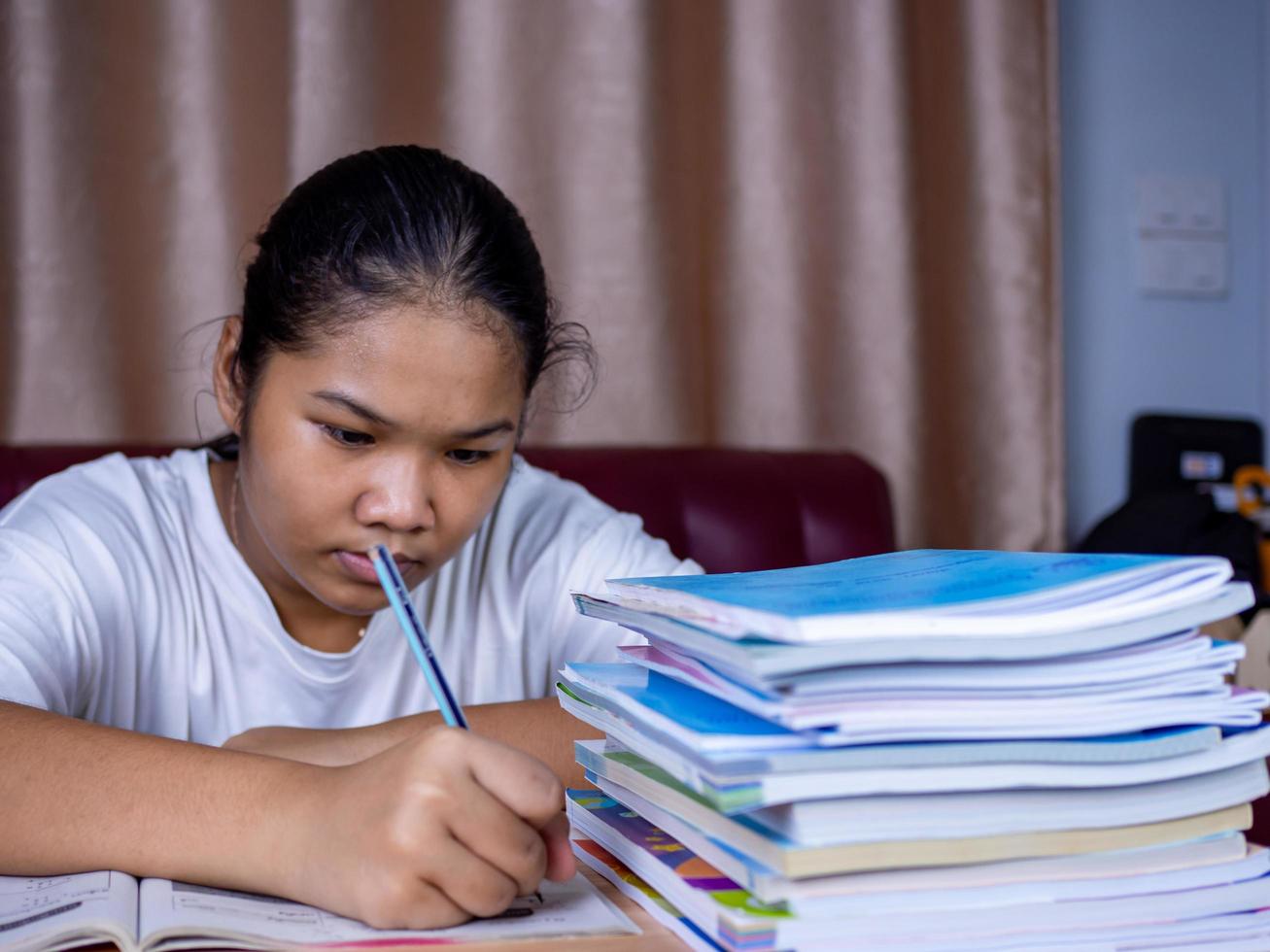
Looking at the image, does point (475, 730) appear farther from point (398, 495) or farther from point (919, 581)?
point (919, 581)

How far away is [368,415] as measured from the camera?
96 cm

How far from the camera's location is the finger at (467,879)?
0.55 m

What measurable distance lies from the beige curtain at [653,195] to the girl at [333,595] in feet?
1.82

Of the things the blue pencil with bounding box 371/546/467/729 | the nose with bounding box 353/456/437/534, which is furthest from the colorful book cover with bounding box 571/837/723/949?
the nose with bounding box 353/456/437/534

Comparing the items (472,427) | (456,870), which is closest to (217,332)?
(472,427)

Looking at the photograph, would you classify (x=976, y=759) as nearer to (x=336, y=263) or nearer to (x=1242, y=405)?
(x=336, y=263)

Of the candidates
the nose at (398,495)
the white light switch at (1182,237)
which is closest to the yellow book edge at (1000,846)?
the nose at (398,495)

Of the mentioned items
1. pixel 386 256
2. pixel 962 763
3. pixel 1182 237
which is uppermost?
pixel 1182 237

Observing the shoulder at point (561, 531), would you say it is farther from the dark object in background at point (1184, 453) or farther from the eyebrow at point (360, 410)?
the dark object in background at point (1184, 453)

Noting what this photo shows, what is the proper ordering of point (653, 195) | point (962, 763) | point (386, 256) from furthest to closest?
point (653, 195) < point (386, 256) < point (962, 763)

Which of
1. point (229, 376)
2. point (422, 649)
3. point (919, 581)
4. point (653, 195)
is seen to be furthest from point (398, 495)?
point (653, 195)

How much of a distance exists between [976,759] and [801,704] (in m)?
0.08

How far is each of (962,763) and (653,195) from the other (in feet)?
5.19

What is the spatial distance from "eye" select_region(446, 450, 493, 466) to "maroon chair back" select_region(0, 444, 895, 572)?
53cm
